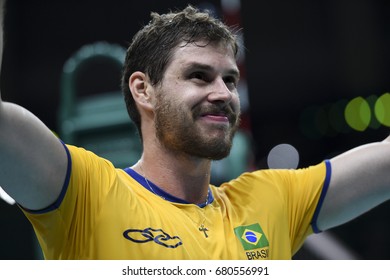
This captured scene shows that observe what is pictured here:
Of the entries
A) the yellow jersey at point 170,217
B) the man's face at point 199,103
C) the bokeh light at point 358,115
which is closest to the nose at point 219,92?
the man's face at point 199,103

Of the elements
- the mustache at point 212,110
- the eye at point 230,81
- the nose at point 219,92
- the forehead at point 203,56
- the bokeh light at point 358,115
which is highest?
the forehead at point 203,56

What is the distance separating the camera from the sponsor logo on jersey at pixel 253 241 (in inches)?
105

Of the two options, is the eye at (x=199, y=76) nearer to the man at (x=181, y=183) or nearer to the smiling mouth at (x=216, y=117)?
the man at (x=181, y=183)

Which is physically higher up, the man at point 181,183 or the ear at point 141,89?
the ear at point 141,89

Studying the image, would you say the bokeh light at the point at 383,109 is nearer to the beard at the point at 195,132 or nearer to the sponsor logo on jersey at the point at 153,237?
the beard at the point at 195,132

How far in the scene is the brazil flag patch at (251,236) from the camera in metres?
2.68

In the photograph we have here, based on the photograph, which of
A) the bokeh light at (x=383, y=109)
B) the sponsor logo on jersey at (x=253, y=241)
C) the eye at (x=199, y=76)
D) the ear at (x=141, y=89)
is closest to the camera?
the sponsor logo on jersey at (x=253, y=241)

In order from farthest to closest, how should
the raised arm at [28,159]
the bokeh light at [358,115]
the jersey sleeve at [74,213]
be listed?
the bokeh light at [358,115]
the jersey sleeve at [74,213]
the raised arm at [28,159]

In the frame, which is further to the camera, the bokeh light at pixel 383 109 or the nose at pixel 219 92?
the bokeh light at pixel 383 109

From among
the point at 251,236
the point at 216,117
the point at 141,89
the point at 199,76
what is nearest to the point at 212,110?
the point at 216,117

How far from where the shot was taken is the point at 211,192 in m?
3.00

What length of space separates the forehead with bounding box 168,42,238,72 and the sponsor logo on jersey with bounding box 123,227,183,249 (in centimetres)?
82

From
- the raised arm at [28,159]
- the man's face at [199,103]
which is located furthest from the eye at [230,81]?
the raised arm at [28,159]

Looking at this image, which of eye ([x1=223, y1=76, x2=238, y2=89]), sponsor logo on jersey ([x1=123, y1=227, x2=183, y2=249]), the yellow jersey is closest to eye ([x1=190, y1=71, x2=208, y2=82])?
eye ([x1=223, y1=76, x2=238, y2=89])
